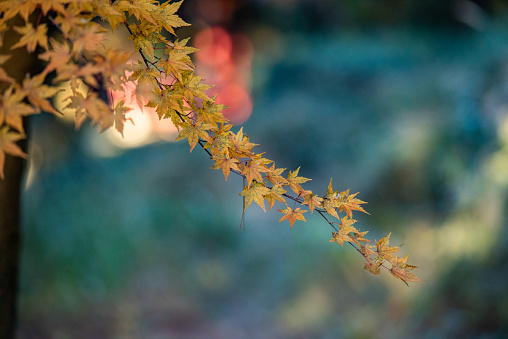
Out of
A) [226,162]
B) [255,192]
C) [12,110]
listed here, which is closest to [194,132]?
[226,162]

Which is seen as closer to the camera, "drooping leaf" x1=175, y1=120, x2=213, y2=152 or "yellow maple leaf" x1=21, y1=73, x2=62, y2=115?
"yellow maple leaf" x1=21, y1=73, x2=62, y2=115

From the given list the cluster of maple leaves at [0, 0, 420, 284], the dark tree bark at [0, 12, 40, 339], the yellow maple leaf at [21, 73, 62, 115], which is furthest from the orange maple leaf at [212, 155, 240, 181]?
the dark tree bark at [0, 12, 40, 339]

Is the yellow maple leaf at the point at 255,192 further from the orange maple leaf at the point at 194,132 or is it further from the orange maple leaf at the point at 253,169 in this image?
the orange maple leaf at the point at 194,132

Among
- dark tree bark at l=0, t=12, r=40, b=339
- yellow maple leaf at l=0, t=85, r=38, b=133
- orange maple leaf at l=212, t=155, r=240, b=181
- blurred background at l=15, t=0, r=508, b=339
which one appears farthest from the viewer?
blurred background at l=15, t=0, r=508, b=339

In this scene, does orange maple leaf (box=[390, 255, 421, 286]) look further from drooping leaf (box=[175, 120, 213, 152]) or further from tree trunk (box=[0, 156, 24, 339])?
tree trunk (box=[0, 156, 24, 339])

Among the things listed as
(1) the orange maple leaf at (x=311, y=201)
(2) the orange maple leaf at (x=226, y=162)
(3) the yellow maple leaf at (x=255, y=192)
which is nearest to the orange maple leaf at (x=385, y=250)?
(1) the orange maple leaf at (x=311, y=201)

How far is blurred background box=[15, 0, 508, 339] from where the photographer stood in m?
4.40

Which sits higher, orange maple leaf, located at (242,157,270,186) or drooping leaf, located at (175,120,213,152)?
drooping leaf, located at (175,120,213,152)

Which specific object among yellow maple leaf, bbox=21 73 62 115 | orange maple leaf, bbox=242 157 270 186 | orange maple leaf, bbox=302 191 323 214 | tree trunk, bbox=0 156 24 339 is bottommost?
yellow maple leaf, bbox=21 73 62 115

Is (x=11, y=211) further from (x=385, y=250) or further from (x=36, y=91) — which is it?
(x=385, y=250)

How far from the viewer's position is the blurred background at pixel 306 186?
14.4 ft

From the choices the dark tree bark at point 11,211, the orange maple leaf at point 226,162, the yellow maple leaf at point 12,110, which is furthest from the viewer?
the dark tree bark at point 11,211

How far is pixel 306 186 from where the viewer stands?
5031mm

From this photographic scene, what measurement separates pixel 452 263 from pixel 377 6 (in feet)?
9.20
